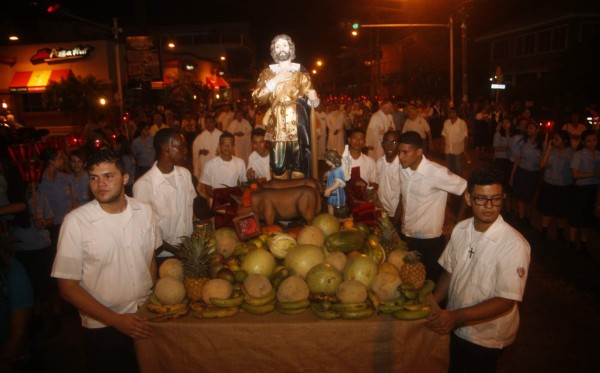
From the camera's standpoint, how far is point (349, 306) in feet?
11.8

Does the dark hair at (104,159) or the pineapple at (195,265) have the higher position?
the dark hair at (104,159)

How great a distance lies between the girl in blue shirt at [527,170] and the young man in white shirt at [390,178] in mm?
4744

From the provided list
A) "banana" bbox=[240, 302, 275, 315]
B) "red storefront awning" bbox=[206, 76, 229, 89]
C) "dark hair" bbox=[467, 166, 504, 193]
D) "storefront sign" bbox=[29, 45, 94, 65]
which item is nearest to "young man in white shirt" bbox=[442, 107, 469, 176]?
"dark hair" bbox=[467, 166, 504, 193]

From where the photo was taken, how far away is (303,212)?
568 centimetres

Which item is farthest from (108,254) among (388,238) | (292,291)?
(388,238)

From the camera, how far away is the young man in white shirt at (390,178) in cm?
699

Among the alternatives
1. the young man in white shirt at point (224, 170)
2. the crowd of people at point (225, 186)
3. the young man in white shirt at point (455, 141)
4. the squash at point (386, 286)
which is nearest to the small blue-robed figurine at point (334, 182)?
the crowd of people at point (225, 186)

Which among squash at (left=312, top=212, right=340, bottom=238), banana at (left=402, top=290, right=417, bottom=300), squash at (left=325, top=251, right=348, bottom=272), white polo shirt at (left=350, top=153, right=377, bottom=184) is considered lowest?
banana at (left=402, top=290, right=417, bottom=300)

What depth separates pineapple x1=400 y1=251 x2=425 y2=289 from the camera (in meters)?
3.95

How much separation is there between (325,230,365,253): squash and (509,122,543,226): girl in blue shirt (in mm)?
7237

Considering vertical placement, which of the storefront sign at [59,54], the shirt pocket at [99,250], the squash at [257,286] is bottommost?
the squash at [257,286]

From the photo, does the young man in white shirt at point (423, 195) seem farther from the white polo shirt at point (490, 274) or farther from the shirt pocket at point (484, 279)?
the shirt pocket at point (484, 279)

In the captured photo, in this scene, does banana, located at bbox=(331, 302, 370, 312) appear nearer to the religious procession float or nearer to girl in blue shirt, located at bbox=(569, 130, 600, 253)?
the religious procession float

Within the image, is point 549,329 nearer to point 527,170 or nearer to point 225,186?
point 225,186
